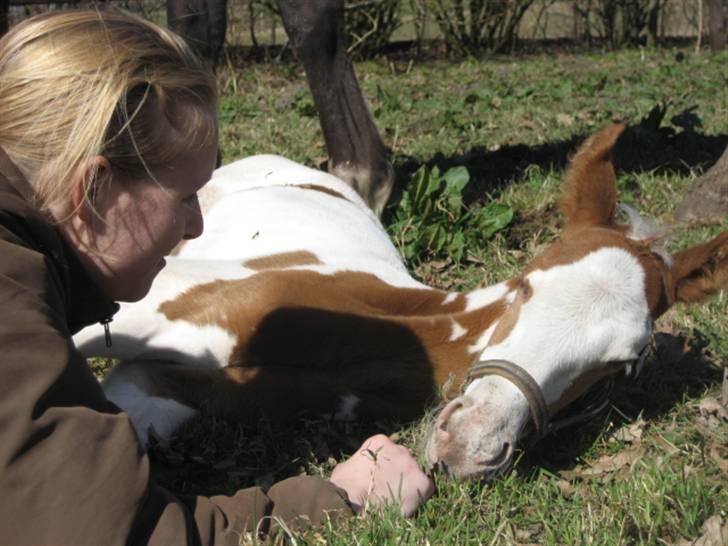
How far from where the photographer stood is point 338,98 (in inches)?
201

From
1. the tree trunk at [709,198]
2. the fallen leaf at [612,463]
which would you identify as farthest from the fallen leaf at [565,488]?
the tree trunk at [709,198]

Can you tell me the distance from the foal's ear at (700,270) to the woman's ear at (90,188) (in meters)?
1.73

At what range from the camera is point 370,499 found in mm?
2500

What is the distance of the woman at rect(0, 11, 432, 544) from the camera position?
1861 millimetres

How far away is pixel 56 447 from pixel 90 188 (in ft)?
1.89

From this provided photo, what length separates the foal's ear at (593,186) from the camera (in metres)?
3.38

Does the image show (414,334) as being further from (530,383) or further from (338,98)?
(338,98)

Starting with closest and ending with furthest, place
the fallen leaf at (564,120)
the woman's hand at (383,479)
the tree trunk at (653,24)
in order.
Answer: the woman's hand at (383,479), the fallen leaf at (564,120), the tree trunk at (653,24)

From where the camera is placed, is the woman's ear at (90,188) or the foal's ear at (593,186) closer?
the woman's ear at (90,188)

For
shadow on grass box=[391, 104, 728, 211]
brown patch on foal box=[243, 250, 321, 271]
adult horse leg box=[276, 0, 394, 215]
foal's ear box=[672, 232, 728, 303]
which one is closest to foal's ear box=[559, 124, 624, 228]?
foal's ear box=[672, 232, 728, 303]

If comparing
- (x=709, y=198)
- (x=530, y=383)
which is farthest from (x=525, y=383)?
(x=709, y=198)

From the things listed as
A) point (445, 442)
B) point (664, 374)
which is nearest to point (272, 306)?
point (445, 442)

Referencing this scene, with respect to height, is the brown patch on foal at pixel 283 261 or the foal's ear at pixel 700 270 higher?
the foal's ear at pixel 700 270

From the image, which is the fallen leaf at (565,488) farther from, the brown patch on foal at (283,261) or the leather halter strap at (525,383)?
the brown patch on foal at (283,261)
